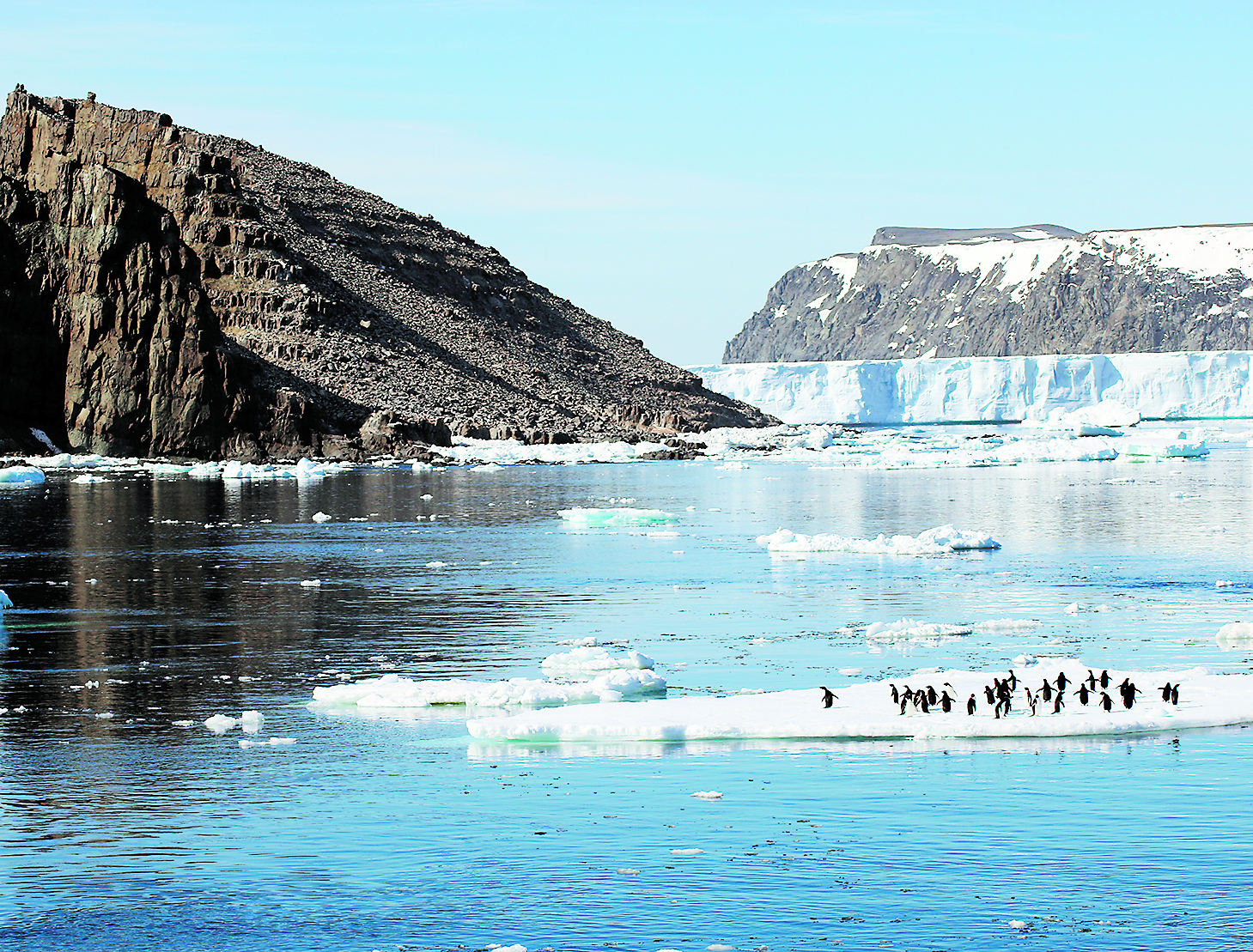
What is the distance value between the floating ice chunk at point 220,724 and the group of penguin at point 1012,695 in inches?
237

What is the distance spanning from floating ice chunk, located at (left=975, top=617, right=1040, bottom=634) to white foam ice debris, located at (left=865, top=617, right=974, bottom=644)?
266 mm

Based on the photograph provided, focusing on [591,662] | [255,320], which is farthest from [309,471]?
[591,662]

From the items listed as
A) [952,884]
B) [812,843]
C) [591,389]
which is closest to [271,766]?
[812,843]

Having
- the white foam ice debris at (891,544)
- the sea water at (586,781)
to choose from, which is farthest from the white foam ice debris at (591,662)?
the white foam ice debris at (891,544)

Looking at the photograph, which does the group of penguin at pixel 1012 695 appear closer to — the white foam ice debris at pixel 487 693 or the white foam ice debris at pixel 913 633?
the white foam ice debris at pixel 487 693

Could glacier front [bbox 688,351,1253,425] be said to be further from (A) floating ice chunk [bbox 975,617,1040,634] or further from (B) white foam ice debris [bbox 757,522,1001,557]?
(A) floating ice chunk [bbox 975,617,1040,634]

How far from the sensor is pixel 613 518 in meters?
39.8

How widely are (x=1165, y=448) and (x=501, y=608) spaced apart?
182ft

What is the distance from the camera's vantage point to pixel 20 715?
15.9 m

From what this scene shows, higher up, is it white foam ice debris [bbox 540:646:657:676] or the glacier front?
the glacier front

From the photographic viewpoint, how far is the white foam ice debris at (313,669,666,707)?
1625 cm

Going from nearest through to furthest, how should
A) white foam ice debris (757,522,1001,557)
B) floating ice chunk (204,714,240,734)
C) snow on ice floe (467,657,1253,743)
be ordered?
snow on ice floe (467,657,1253,743)
floating ice chunk (204,714,240,734)
white foam ice debris (757,522,1001,557)

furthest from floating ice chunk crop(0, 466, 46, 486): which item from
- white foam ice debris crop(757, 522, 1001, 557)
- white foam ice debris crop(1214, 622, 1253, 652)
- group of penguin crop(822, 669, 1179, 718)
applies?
group of penguin crop(822, 669, 1179, 718)

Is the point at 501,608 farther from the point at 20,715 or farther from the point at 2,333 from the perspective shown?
the point at 2,333
